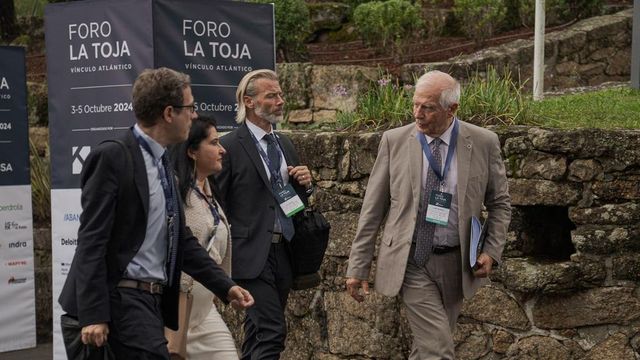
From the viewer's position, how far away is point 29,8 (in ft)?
67.1

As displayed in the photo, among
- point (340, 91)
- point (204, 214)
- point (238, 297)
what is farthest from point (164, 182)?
point (340, 91)

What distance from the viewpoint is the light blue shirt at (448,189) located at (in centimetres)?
665

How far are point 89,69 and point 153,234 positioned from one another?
2726 mm

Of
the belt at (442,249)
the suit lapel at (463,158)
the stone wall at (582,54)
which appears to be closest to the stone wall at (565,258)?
the suit lapel at (463,158)

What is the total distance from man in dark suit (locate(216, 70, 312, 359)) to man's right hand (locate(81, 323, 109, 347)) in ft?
6.35

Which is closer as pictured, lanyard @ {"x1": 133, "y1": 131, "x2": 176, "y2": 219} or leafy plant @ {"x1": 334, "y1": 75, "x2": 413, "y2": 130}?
lanyard @ {"x1": 133, "y1": 131, "x2": 176, "y2": 219}

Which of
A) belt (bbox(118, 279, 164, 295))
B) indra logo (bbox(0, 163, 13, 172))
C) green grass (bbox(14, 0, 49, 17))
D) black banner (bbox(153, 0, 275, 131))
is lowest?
belt (bbox(118, 279, 164, 295))

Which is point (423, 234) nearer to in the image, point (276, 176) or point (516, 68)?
point (276, 176)

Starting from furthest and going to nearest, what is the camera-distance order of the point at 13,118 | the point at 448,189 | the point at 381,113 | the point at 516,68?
the point at 516,68, the point at 13,118, the point at 381,113, the point at 448,189

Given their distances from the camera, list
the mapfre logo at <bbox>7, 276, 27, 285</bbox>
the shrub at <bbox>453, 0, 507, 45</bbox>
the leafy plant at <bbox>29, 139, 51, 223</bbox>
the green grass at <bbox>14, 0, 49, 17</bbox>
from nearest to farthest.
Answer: the mapfre logo at <bbox>7, 276, 27, 285</bbox> < the leafy plant at <bbox>29, 139, 51, 223</bbox> < the shrub at <bbox>453, 0, 507, 45</bbox> < the green grass at <bbox>14, 0, 49, 17</bbox>

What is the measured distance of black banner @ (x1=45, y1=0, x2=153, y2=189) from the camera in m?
7.74

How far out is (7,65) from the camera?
10094mm

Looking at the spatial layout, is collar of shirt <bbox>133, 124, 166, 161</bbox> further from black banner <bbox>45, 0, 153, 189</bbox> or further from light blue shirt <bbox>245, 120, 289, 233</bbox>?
black banner <bbox>45, 0, 153, 189</bbox>

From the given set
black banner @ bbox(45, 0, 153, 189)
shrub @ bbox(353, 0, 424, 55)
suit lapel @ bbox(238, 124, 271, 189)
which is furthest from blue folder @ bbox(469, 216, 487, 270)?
shrub @ bbox(353, 0, 424, 55)
